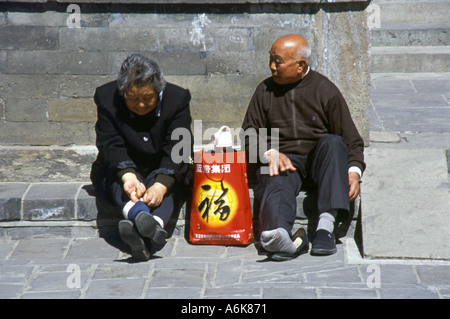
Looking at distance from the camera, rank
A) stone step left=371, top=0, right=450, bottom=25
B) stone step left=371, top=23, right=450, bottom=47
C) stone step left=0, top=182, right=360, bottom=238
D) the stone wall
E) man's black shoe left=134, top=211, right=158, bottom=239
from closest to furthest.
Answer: man's black shoe left=134, top=211, right=158, bottom=239 < stone step left=0, top=182, right=360, bottom=238 < the stone wall < stone step left=371, top=23, right=450, bottom=47 < stone step left=371, top=0, right=450, bottom=25

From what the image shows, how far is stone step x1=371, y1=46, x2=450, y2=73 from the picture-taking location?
8.71 metres

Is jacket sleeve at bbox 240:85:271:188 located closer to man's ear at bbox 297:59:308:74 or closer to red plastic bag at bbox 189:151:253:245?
red plastic bag at bbox 189:151:253:245

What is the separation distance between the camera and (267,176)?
5109mm

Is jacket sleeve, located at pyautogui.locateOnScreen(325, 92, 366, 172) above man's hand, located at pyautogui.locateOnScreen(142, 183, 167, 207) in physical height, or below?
above

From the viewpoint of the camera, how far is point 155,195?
491cm

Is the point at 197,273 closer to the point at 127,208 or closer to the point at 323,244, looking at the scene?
the point at 127,208

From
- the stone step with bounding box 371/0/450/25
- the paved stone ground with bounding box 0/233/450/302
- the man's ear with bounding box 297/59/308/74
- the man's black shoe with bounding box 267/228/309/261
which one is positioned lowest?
the paved stone ground with bounding box 0/233/450/302

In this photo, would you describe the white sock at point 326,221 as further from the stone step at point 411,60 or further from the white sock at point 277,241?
the stone step at point 411,60

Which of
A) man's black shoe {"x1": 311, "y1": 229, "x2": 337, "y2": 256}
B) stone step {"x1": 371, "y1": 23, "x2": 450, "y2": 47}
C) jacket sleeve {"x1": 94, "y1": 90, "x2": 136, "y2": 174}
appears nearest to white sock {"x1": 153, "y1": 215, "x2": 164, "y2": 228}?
jacket sleeve {"x1": 94, "y1": 90, "x2": 136, "y2": 174}

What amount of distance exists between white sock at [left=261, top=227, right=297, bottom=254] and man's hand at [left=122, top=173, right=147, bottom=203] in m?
0.85

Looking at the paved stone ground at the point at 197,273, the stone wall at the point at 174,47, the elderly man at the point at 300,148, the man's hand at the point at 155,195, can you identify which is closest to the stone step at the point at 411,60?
the stone wall at the point at 174,47

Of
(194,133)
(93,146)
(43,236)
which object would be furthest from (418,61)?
(43,236)

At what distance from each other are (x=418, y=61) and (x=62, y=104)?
4.69 m
